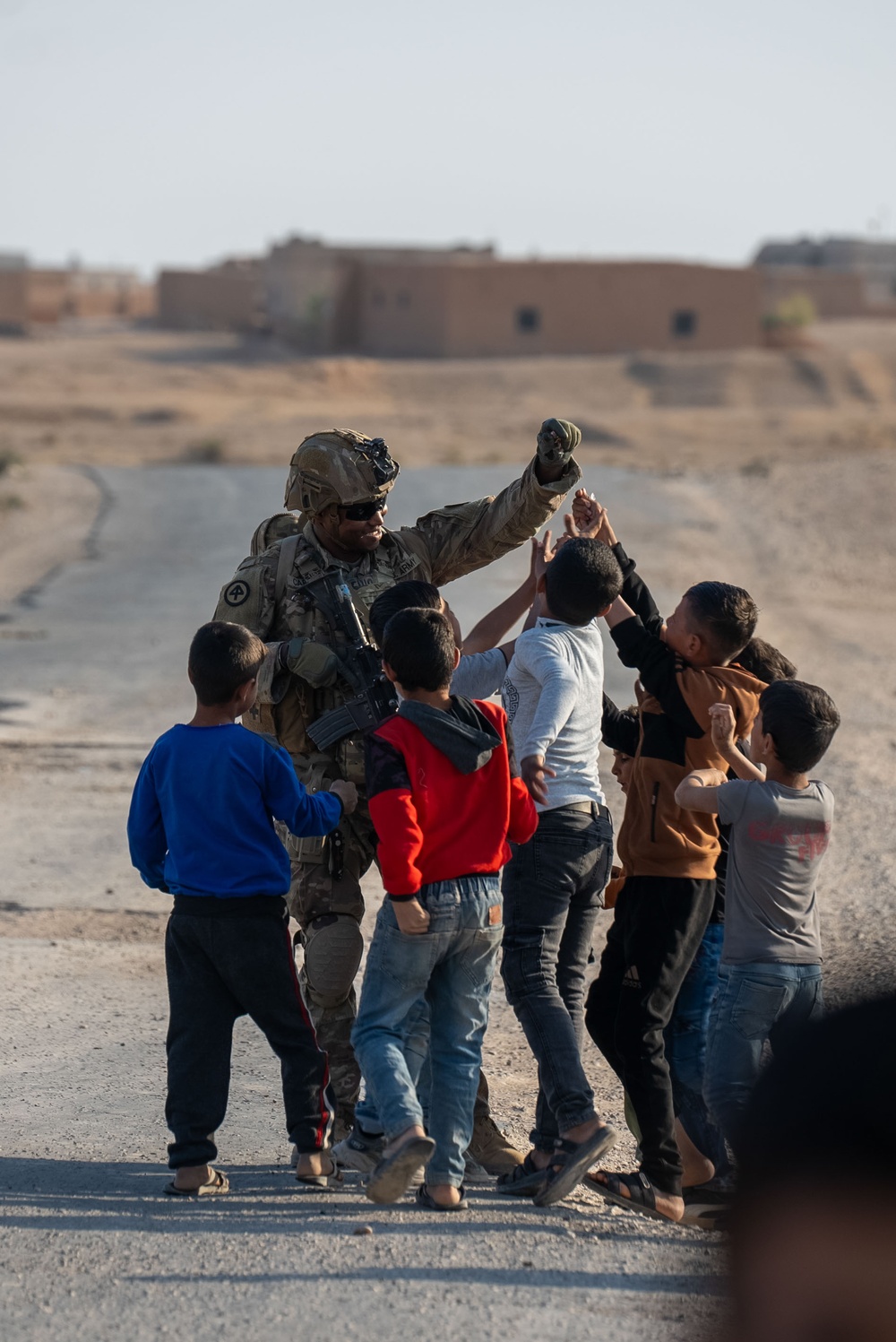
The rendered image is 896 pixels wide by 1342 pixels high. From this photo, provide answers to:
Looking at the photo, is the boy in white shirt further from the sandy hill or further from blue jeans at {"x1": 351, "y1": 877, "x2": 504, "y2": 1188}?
the sandy hill

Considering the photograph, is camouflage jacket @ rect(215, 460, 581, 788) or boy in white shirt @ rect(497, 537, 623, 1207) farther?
camouflage jacket @ rect(215, 460, 581, 788)

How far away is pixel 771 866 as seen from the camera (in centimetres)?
363

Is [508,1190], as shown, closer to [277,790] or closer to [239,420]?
[277,790]

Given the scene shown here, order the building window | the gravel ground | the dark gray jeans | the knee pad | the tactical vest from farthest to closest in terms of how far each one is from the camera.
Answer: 1. the building window
2. the tactical vest
3. the knee pad
4. the dark gray jeans
5. the gravel ground

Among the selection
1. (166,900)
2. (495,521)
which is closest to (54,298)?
(166,900)

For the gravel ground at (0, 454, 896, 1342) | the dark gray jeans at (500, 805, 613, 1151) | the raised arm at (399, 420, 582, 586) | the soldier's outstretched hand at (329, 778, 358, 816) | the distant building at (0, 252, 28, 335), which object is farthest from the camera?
the distant building at (0, 252, 28, 335)

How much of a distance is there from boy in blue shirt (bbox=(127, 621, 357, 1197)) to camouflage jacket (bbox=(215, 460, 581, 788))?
16.2 inches

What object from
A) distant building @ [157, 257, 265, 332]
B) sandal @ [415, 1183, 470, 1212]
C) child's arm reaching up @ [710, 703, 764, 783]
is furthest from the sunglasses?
distant building @ [157, 257, 265, 332]

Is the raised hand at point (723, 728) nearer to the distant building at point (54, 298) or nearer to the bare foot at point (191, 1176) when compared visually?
the bare foot at point (191, 1176)

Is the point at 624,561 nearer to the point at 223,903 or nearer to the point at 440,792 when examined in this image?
the point at 440,792

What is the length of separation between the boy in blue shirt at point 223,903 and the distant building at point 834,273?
179 feet

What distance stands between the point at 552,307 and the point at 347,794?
42546 mm

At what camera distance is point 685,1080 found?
3.99 m

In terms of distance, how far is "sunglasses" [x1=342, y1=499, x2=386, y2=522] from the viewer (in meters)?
4.16
